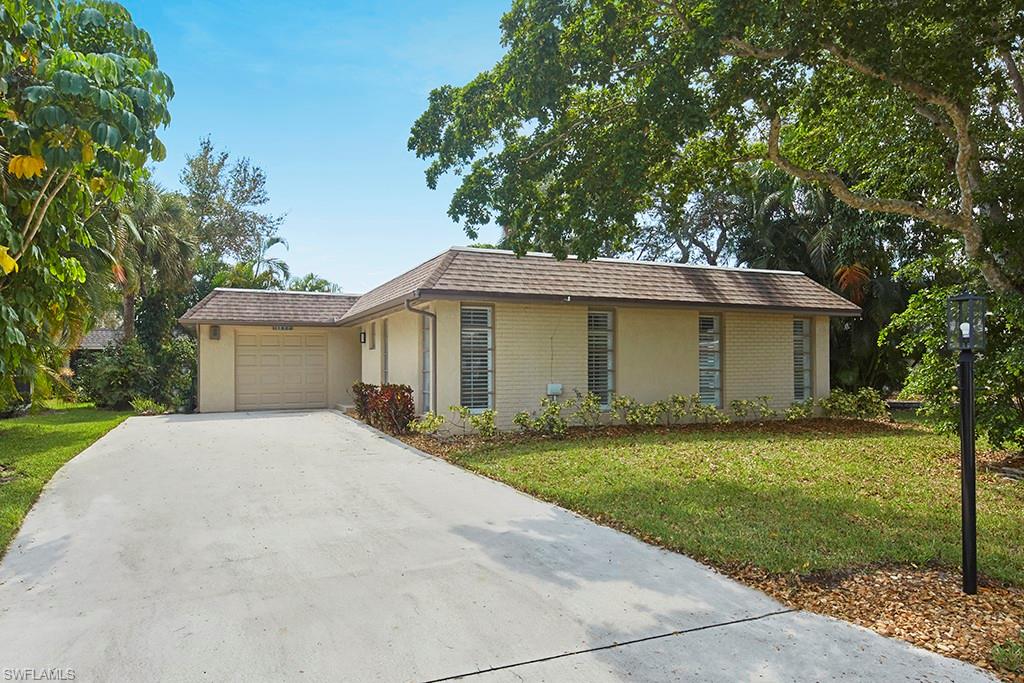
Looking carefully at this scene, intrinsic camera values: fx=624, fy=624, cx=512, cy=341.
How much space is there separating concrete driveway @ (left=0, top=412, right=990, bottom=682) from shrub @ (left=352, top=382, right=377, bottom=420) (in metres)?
6.73

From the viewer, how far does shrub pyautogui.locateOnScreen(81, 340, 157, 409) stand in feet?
60.7

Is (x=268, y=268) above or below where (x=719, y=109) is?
above

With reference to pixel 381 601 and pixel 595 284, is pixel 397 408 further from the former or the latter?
pixel 381 601

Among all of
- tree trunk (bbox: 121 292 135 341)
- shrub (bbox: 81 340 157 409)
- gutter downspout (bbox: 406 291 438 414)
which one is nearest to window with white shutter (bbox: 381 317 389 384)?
gutter downspout (bbox: 406 291 438 414)

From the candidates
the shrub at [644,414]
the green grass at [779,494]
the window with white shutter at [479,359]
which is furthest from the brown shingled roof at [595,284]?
the green grass at [779,494]

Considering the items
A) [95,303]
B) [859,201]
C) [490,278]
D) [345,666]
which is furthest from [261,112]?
[345,666]

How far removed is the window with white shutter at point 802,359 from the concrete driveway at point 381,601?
432 inches

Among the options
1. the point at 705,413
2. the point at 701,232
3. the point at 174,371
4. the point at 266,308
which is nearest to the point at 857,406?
the point at 705,413

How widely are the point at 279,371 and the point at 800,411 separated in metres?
13.8

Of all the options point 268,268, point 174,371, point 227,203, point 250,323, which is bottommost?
point 174,371

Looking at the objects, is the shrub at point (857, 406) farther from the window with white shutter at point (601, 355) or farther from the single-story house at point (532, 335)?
the window with white shutter at point (601, 355)

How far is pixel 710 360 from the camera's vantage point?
14383 mm

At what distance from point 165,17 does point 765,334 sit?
13088mm

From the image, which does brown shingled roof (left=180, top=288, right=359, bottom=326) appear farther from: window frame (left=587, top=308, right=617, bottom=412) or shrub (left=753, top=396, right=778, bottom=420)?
shrub (left=753, top=396, right=778, bottom=420)
